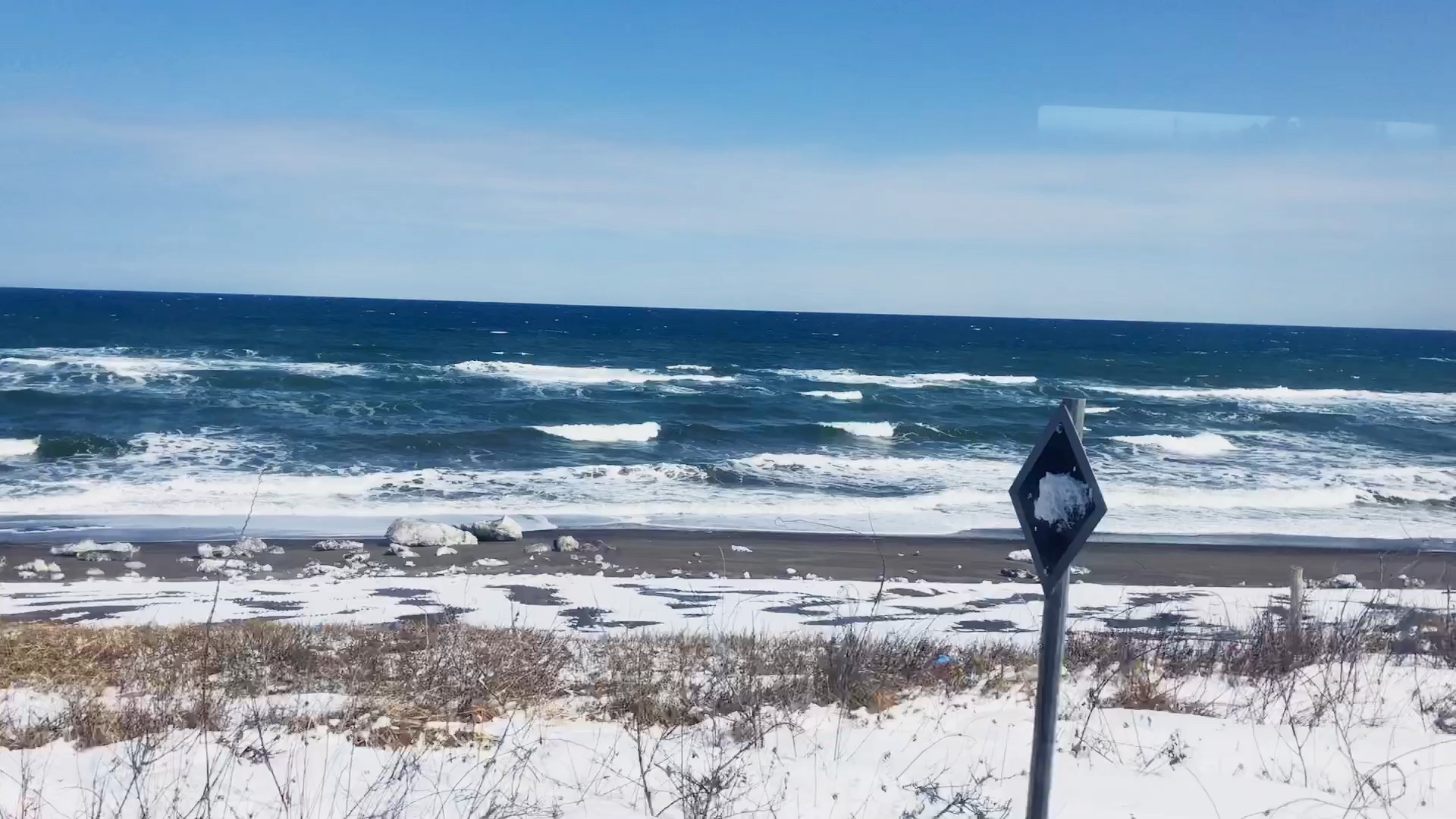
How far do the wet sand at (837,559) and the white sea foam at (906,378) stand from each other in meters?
25.6

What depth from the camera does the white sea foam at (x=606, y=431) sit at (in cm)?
2506

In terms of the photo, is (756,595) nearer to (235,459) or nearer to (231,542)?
(231,542)

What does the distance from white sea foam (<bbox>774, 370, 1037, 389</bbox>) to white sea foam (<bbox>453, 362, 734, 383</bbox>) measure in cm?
432

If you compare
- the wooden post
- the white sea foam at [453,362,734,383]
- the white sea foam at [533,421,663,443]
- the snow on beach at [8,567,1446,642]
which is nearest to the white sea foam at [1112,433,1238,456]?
the white sea foam at [533,421,663,443]

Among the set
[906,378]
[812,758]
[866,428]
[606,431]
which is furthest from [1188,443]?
[812,758]

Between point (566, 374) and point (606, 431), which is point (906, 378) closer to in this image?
point (566, 374)

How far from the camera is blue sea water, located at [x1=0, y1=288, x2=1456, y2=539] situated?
669 inches

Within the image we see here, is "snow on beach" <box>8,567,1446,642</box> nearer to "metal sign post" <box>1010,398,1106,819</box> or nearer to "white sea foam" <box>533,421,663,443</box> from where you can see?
"metal sign post" <box>1010,398,1106,819</box>

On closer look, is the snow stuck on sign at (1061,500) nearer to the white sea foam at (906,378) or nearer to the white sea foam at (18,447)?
the white sea foam at (18,447)

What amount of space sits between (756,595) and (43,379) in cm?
2922

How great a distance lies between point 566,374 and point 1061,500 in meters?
38.7

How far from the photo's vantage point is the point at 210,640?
239 inches

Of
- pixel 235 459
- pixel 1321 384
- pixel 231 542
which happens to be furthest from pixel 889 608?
pixel 1321 384

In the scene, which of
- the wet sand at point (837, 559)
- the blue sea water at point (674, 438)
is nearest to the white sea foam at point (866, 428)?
the blue sea water at point (674, 438)
